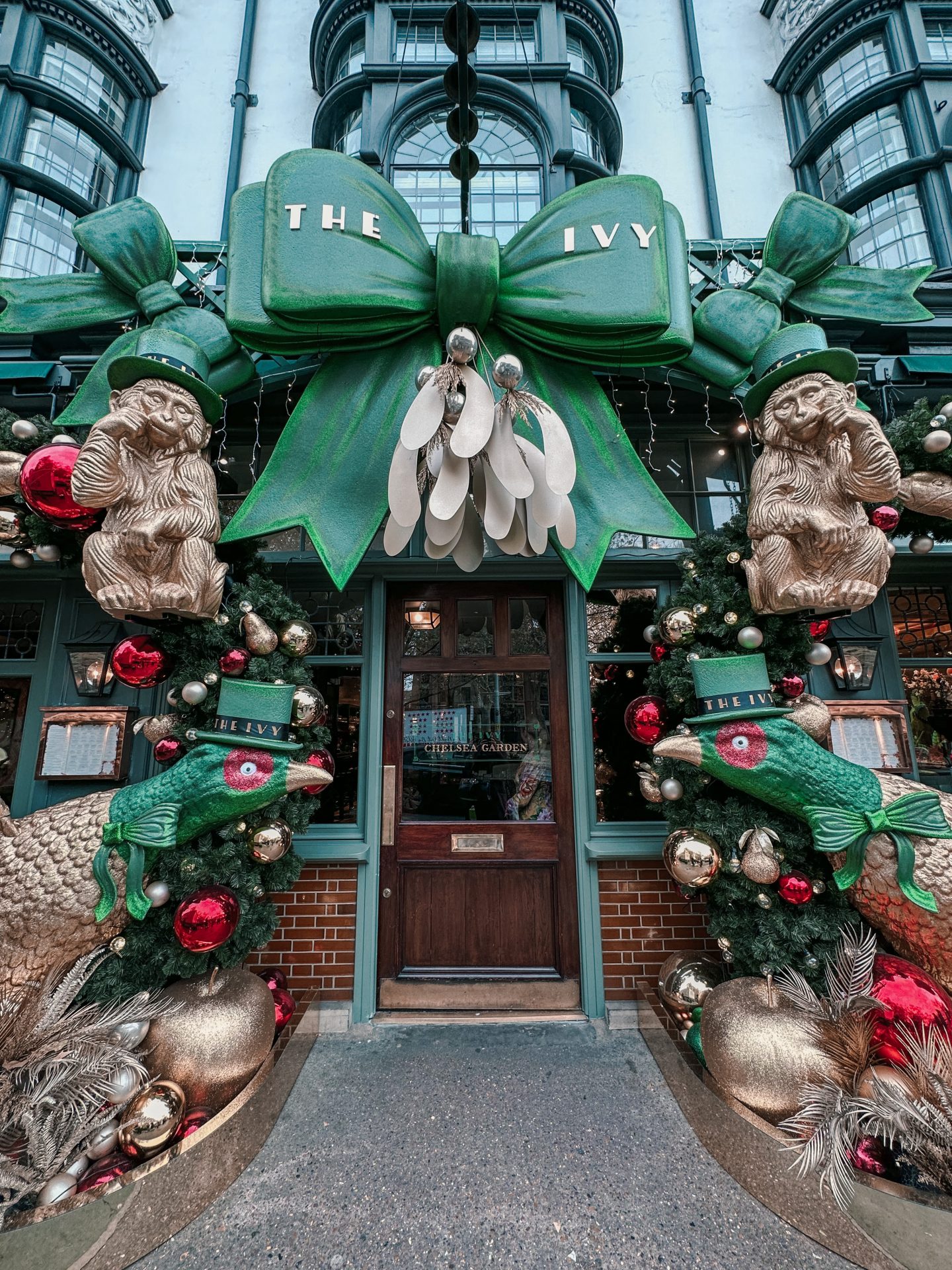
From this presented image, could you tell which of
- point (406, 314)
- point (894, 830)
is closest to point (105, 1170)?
point (894, 830)

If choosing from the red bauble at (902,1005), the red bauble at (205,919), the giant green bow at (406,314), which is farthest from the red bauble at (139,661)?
the red bauble at (902,1005)

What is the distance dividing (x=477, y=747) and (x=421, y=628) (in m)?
0.83

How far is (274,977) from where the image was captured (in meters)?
2.84

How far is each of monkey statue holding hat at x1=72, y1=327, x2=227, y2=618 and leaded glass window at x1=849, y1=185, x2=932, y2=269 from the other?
561 centimetres

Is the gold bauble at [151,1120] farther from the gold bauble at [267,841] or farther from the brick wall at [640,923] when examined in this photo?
the brick wall at [640,923]

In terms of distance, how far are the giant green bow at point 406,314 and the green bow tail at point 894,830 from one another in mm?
1335

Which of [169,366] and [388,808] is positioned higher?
[169,366]

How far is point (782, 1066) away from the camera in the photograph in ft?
6.70

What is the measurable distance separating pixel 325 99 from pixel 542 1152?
7.25m

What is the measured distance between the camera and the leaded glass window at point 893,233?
4539 mm

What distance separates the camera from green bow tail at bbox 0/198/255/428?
8.33ft

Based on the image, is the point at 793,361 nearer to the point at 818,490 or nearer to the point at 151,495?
the point at 818,490

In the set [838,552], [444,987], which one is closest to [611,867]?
[444,987]

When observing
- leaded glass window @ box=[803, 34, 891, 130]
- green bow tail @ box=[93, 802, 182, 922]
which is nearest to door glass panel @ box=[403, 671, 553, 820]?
green bow tail @ box=[93, 802, 182, 922]
